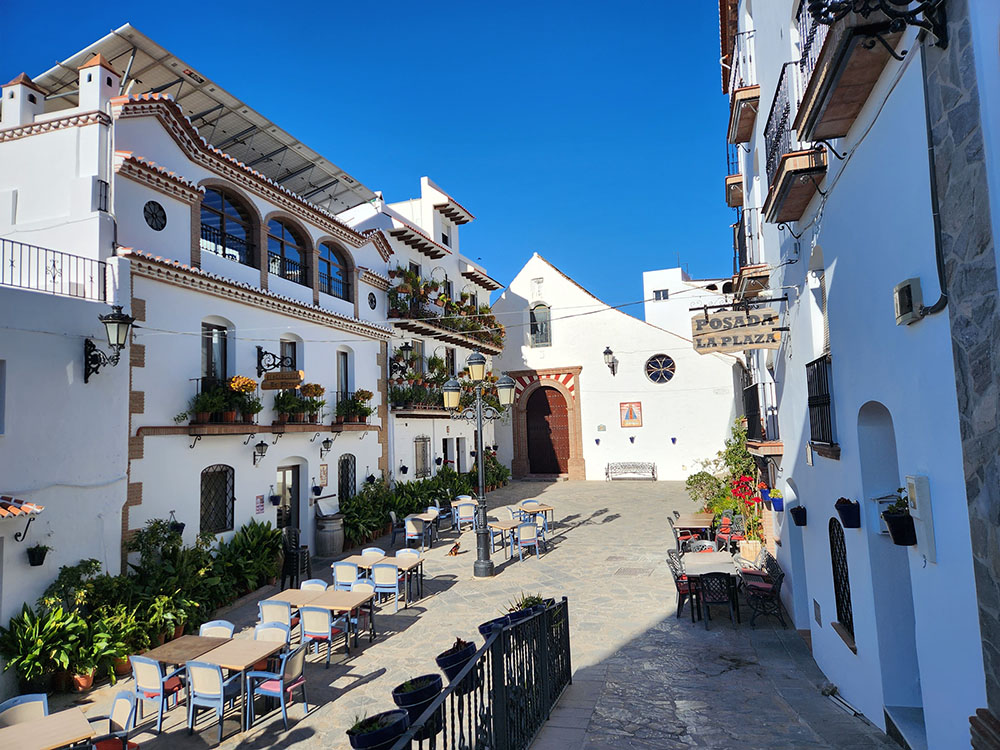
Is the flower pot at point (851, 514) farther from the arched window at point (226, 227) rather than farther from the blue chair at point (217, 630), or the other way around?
the arched window at point (226, 227)

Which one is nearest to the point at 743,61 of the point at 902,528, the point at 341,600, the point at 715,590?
the point at 715,590

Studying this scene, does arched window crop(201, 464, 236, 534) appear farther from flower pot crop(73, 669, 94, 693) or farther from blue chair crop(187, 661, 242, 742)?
blue chair crop(187, 661, 242, 742)

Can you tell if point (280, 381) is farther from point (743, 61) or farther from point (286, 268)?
point (743, 61)

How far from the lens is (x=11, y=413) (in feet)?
27.2

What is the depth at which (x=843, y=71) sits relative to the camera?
4270mm

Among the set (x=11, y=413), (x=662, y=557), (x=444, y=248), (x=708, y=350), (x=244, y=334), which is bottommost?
(x=662, y=557)

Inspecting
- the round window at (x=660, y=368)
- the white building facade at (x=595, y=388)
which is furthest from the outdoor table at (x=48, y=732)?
the round window at (x=660, y=368)

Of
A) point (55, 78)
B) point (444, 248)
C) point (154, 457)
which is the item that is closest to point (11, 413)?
point (154, 457)

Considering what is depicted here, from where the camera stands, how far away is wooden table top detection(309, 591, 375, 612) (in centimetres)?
862

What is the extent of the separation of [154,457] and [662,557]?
1051cm

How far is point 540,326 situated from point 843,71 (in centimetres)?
2466

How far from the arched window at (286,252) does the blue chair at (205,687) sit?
10.1 metres

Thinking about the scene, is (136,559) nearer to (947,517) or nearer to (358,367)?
(358,367)

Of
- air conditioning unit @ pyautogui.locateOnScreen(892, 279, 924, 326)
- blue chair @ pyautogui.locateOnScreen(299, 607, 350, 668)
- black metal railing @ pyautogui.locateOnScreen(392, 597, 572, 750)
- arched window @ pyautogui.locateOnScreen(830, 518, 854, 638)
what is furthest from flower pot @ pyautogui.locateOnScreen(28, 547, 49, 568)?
air conditioning unit @ pyautogui.locateOnScreen(892, 279, 924, 326)
